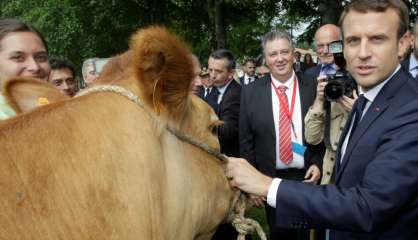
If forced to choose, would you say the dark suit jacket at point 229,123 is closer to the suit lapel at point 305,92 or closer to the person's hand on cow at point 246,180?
the suit lapel at point 305,92

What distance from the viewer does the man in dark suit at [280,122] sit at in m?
5.05

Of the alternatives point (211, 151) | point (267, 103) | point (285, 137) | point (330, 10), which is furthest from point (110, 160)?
point (330, 10)

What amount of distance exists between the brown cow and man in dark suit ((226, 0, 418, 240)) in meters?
0.58

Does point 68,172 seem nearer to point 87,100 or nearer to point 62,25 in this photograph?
point 87,100

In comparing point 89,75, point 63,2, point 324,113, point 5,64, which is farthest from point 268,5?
point 5,64

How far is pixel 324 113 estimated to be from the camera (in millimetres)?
4539

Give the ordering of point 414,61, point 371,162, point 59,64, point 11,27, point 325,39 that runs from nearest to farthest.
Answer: point 371,162 → point 11,27 → point 325,39 → point 414,61 → point 59,64

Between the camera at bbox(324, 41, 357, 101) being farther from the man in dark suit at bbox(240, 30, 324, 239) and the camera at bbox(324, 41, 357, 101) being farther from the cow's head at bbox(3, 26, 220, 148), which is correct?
the cow's head at bbox(3, 26, 220, 148)

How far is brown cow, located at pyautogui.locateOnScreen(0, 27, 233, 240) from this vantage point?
1.49 metres

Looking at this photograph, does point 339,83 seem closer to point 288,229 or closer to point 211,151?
point 288,229

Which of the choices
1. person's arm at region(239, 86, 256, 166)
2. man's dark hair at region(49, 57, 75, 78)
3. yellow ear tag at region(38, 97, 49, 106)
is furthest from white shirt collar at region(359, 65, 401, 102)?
man's dark hair at region(49, 57, 75, 78)

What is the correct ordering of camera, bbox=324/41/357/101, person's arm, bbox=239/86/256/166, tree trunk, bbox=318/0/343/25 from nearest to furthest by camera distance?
camera, bbox=324/41/357/101, person's arm, bbox=239/86/256/166, tree trunk, bbox=318/0/343/25

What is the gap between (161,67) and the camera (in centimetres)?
168

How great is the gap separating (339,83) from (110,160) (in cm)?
303
